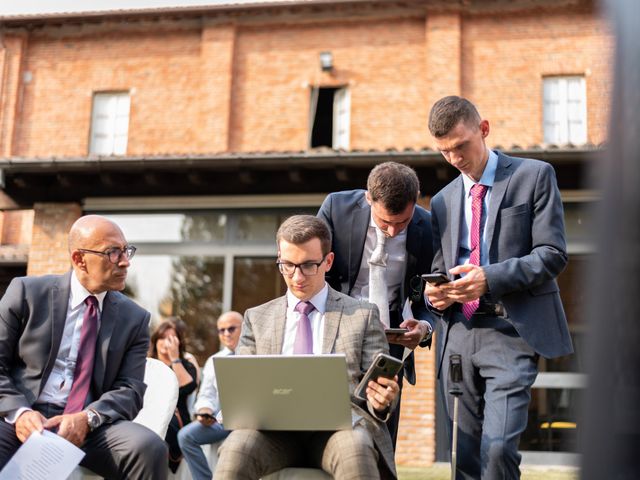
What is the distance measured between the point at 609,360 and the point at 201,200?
1115 centimetres

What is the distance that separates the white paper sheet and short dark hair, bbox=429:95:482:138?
2256 millimetres

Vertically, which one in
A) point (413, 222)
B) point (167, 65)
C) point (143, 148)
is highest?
point (167, 65)

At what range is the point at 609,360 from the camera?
2.95 ft

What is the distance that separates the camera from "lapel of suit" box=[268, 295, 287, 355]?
13.1ft

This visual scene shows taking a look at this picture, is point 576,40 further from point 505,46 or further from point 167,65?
point 167,65

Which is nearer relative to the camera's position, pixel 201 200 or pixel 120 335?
pixel 120 335

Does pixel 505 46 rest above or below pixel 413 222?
above

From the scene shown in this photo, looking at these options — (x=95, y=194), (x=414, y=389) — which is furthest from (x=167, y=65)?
(x=414, y=389)

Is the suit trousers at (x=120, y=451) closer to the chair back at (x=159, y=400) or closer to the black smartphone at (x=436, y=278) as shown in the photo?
the chair back at (x=159, y=400)

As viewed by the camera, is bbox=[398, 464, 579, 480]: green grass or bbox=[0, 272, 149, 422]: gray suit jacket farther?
bbox=[398, 464, 579, 480]: green grass

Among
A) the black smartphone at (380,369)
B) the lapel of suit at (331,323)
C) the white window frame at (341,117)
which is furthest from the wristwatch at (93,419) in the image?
the white window frame at (341,117)

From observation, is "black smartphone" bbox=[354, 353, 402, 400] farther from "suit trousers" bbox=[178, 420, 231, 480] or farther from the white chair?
"suit trousers" bbox=[178, 420, 231, 480]

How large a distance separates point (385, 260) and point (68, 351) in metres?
1.76

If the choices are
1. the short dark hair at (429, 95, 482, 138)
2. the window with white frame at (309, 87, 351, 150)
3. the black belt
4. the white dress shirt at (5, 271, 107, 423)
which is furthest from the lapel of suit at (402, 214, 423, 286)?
the window with white frame at (309, 87, 351, 150)
